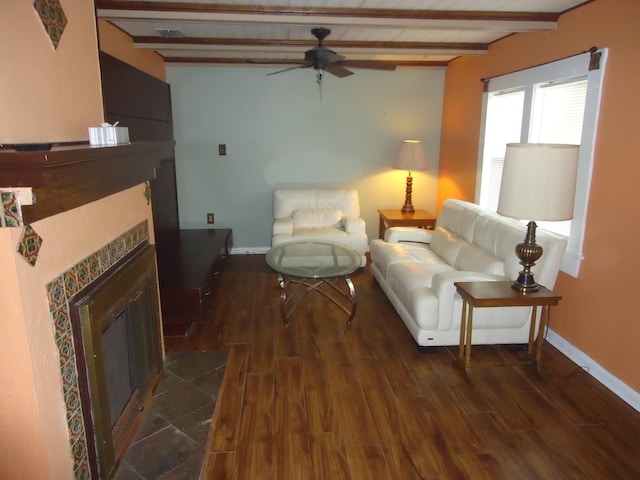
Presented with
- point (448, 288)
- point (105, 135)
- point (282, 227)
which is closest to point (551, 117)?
point (448, 288)

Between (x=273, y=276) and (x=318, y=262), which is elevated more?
(x=318, y=262)

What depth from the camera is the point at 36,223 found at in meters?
1.44

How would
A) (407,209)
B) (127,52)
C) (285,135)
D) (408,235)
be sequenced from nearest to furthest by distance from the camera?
(127,52) → (408,235) → (407,209) → (285,135)

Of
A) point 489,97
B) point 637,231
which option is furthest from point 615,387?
point 489,97

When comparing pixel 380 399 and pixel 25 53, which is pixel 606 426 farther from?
pixel 25 53

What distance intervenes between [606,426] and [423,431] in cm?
99

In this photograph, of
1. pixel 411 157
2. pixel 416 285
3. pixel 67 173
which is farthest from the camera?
pixel 411 157

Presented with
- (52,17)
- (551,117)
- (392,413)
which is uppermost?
(52,17)

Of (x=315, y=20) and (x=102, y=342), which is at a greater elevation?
(x=315, y=20)

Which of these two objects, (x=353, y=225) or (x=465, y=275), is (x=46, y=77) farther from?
(x=353, y=225)

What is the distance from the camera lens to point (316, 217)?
17.1 feet

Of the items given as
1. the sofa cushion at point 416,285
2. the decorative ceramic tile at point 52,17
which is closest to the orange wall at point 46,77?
the decorative ceramic tile at point 52,17

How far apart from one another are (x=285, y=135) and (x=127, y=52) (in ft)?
6.67

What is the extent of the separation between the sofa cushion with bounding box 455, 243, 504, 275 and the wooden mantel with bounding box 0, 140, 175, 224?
246cm
